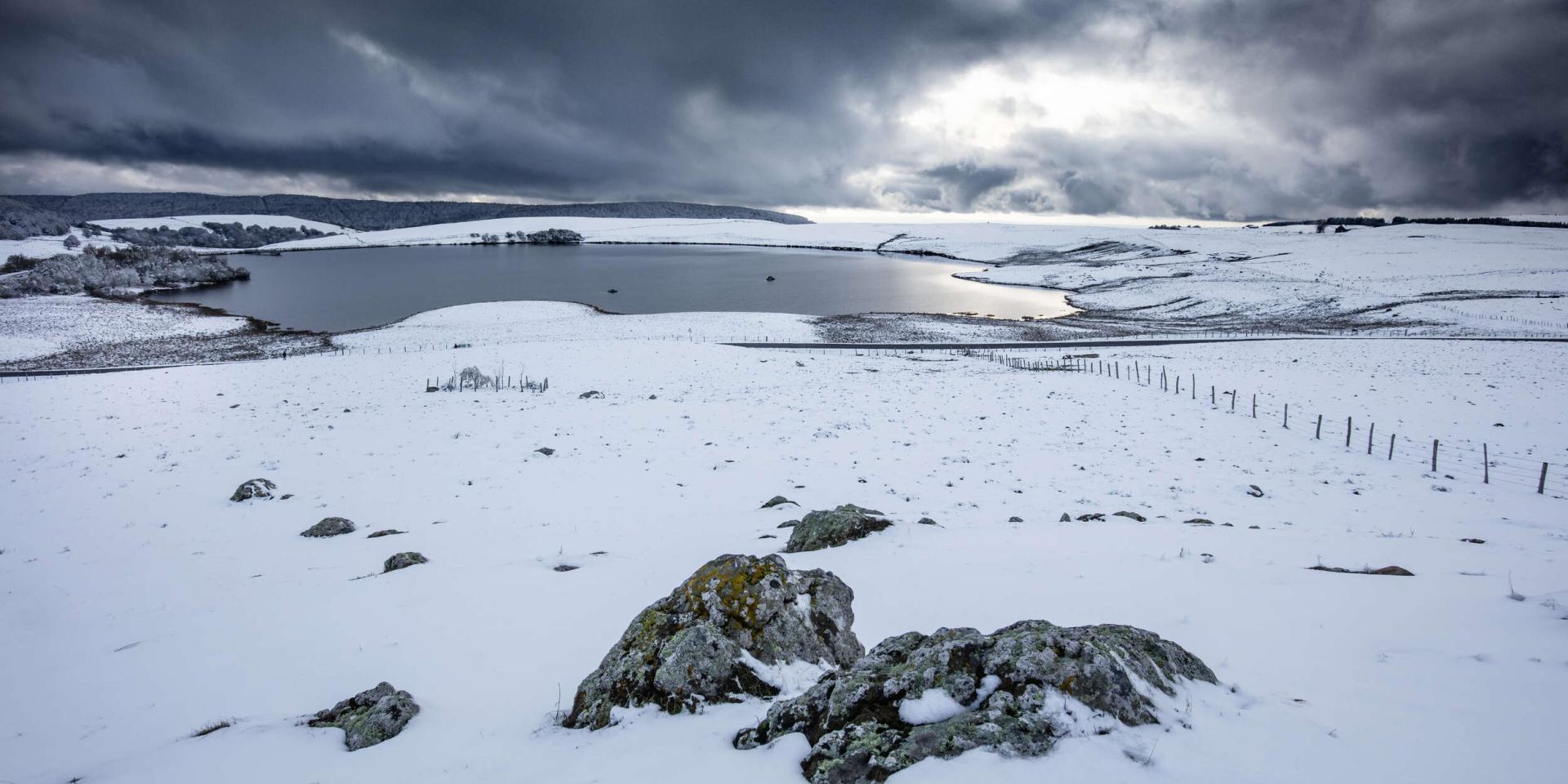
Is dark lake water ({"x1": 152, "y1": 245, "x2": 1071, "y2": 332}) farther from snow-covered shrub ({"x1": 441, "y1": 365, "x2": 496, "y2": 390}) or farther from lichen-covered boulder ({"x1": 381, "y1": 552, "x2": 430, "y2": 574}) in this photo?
lichen-covered boulder ({"x1": 381, "y1": 552, "x2": 430, "y2": 574})

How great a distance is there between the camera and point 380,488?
15156 mm

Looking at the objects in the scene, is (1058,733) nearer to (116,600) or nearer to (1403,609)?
(1403,609)

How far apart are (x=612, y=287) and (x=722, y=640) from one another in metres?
89.1

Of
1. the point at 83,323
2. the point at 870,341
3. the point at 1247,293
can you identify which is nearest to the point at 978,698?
the point at 870,341

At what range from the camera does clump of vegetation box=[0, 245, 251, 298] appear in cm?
7275

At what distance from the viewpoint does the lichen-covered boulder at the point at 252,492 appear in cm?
1437

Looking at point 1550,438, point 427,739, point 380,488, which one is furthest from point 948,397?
point 427,739

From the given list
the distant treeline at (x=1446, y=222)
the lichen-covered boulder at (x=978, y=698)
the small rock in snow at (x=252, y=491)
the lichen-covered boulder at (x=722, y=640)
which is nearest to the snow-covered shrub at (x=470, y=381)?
the small rock in snow at (x=252, y=491)

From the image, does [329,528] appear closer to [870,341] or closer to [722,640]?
[722,640]

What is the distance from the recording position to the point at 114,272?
270 ft

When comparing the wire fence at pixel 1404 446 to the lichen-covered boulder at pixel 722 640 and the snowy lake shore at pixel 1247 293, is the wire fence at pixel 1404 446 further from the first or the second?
the snowy lake shore at pixel 1247 293

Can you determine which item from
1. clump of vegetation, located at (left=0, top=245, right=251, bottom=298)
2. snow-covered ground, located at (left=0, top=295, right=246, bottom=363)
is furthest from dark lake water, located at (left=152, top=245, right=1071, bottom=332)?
snow-covered ground, located at (left=0, top=295, right=246, bottom=363)

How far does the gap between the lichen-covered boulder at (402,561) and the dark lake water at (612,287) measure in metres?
58.9

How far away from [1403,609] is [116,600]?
16.6 meters
